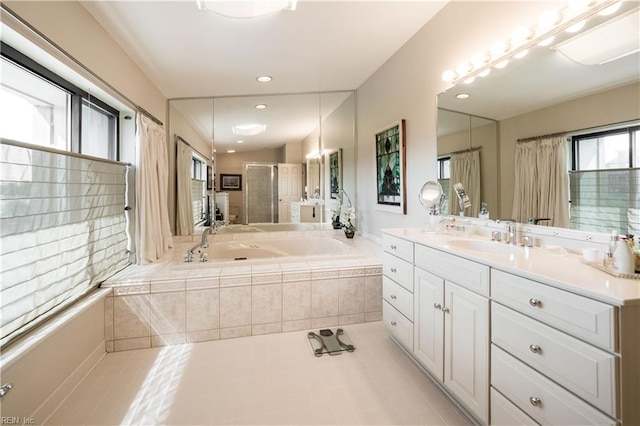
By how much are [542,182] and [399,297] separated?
1.07 meters

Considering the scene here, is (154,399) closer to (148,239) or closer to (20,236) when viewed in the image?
(20,236)

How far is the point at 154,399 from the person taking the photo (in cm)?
169

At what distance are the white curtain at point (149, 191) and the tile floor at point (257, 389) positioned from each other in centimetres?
98

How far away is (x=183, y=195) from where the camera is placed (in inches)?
149

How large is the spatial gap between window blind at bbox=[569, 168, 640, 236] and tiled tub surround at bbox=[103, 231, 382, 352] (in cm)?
153

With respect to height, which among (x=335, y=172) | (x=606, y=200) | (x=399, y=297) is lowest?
(x=399, y=297)

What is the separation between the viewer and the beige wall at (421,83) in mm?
1814

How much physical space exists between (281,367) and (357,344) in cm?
61

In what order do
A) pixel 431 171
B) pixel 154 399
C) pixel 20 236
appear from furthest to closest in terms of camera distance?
1. pixel 431 171
2. pixel 154 399
3. pixel 20 236

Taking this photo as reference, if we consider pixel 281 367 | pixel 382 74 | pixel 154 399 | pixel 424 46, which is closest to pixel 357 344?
pixel 281 367

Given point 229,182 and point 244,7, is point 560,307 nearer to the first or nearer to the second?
point 244,7

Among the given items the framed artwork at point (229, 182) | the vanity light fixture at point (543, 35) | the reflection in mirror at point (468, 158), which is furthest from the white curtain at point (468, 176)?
the framed artwork at point (229, 182)

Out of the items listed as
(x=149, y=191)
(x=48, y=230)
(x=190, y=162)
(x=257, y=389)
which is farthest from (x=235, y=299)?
(x=190, y=162)

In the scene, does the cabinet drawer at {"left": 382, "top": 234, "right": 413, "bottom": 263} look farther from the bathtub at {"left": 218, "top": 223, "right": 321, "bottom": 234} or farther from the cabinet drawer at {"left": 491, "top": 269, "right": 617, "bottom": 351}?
the bathtub at {"left": 218, "top": 223, "right": 321, "bottom": 234}
